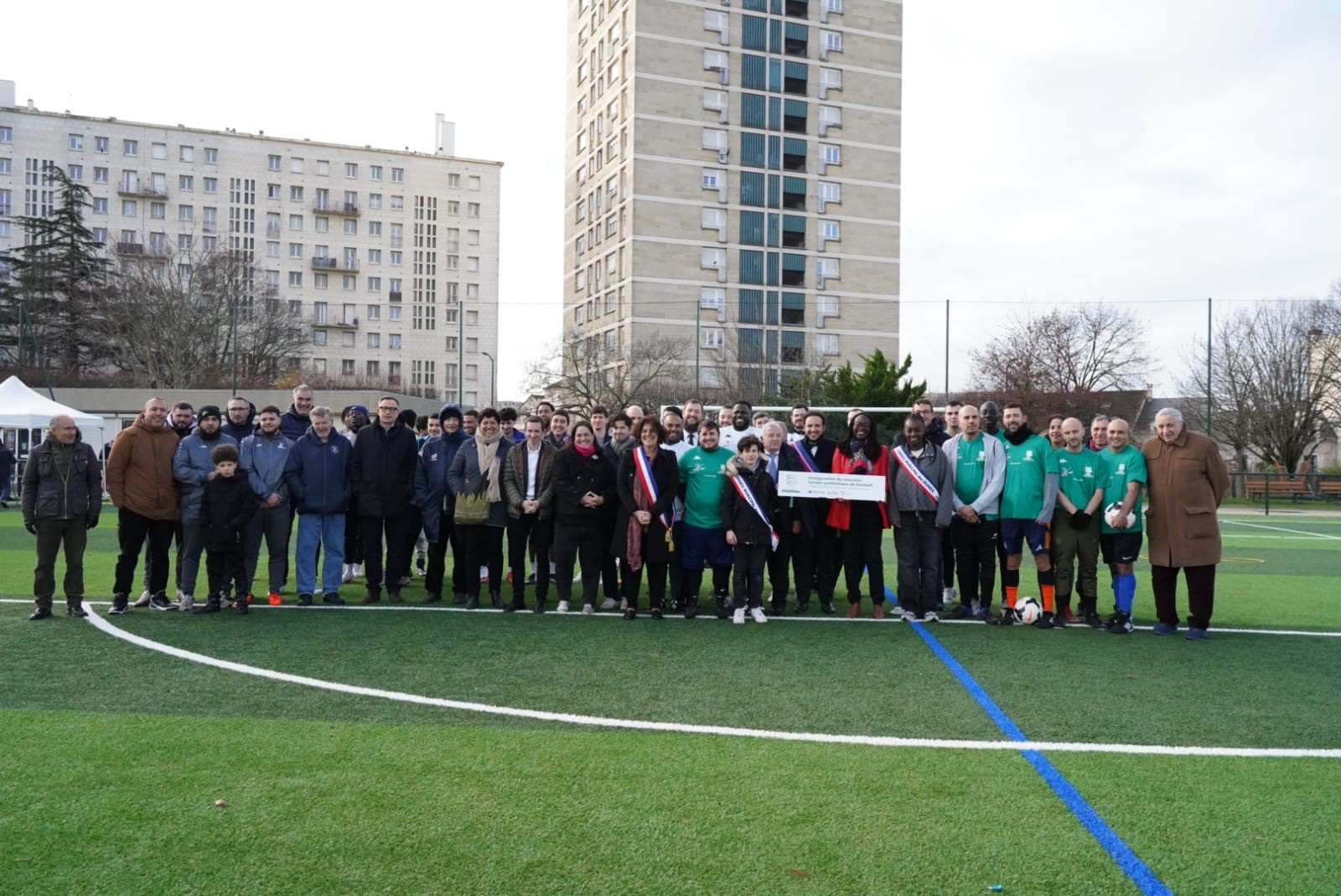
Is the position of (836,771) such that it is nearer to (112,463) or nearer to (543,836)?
(543,836)

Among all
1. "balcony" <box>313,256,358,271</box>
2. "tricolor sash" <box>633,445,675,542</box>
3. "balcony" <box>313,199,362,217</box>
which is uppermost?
"balcony" <box>313,199,362,217</box>

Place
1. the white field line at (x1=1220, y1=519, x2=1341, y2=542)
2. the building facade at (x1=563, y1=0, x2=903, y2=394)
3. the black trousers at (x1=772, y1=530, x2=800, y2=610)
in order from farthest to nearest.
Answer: the building facade at (x1=563, y1=0, x2=903, y2=394), the white field line at (x1=1220, y1=519, x2=1341, y2=542), the black trousers at (x1=772, y1=530, x2=800, y2=610)

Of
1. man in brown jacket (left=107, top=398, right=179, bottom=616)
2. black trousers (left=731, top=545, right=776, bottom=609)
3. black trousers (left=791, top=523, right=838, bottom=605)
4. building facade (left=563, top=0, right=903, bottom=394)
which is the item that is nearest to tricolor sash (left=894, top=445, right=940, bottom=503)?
black trousers (left=791, top=523, right=838, bottom=605)

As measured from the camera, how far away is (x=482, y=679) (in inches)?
248

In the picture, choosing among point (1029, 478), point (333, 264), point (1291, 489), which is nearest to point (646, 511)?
point (1029, 478)

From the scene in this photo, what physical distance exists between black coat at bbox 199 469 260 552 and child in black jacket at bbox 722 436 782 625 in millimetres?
4439

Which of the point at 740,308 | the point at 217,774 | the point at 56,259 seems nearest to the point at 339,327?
the point at 56,259

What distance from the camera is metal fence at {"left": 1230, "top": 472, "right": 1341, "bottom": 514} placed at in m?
30.8

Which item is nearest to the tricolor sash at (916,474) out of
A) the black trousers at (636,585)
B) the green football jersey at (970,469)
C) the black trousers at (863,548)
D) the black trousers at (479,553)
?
the green football jersey at (970,469)

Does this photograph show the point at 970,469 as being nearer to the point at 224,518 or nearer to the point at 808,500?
the point at 808,500

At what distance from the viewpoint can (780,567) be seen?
907cm

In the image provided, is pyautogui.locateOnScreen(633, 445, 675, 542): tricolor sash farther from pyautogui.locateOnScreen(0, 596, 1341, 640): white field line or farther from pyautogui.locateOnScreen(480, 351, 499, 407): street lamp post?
pyautogui.locateOnScreen(480, 351, 499, 407): street lamp post

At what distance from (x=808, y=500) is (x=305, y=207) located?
8507 centimetres

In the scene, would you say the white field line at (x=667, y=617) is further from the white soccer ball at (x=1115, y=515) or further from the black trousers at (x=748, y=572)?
the white soccer ball at (x=1115, y=515)
